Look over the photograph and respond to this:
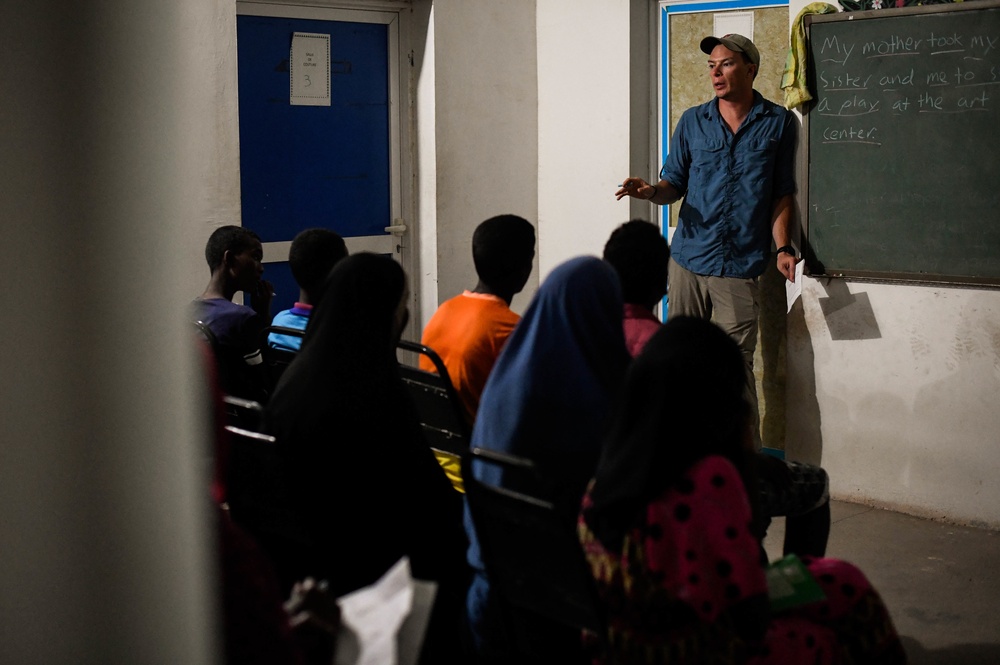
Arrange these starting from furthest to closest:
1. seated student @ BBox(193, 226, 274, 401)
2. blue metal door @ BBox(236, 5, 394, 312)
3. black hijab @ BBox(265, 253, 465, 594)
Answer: blue metal door @ BBox(236, 5, 394, 312), seated student @ BBox(193, 226, 274, 401), black hijab @ BBox(265, 253, 465, 594)

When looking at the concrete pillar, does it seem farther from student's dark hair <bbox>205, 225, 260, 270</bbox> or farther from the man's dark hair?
student's dark hair <bbox>205, 225, 260, 270</bbox>

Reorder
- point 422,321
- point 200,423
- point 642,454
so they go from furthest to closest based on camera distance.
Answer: point 422,321 → point 642,454 → point 200,423

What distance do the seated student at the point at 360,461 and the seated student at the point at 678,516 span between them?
70 cm

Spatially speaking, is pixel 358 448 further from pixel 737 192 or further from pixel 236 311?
pixel 737 192

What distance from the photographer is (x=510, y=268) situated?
12.0 feet

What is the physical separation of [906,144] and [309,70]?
297 cm

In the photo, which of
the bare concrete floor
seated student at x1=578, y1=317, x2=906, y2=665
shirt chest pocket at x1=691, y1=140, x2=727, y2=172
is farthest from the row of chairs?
shirt chest pocket at x1=691, y1=140, x2=727, y2=172

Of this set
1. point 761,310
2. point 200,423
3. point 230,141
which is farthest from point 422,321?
point 200,423

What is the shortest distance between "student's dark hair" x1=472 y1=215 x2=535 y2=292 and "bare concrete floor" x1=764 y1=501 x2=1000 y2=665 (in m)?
1.60

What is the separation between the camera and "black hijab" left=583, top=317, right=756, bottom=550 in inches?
86.4

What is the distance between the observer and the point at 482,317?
3.42m

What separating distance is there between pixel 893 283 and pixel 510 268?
2.00m

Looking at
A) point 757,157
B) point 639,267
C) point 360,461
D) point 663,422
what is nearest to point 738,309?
point 757,157

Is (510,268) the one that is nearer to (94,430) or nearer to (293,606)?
(293,606)
